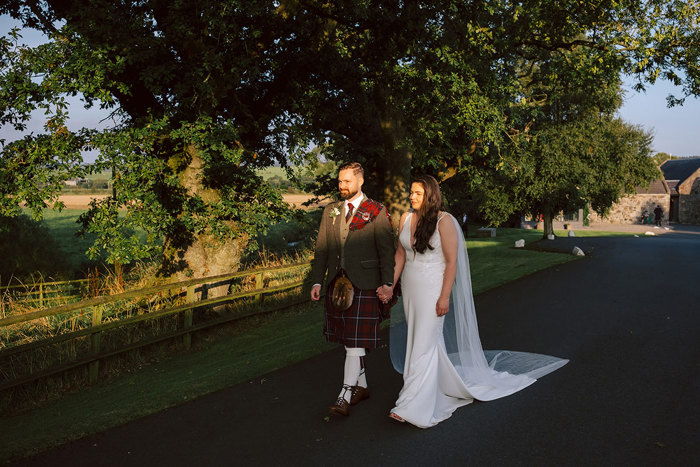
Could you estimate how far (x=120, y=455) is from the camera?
14.3 feet

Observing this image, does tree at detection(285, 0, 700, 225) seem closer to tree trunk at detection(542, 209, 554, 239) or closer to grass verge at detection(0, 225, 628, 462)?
grass verge at detection(0, 225, 628, 462)

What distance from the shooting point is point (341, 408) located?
16.1ft

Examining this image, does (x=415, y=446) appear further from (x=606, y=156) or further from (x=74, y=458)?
(x=606, y=156)

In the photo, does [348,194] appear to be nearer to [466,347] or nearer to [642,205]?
[466,347]

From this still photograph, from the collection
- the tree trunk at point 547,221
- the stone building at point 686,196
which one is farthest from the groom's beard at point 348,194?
the stone building at point 686,196

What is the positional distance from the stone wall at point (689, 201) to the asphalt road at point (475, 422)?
57.5 m

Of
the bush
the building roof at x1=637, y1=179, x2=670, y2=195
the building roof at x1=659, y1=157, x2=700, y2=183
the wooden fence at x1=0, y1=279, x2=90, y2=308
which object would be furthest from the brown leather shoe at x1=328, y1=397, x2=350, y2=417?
the building roof at x1=659, y1=157, x2=700, y2=183

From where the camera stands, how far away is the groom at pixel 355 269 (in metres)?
4.98

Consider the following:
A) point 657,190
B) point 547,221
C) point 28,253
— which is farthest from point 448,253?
point 657,190

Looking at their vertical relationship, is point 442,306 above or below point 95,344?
above

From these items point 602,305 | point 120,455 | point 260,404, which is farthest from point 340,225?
point 602,305

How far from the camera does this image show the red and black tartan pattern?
501cm

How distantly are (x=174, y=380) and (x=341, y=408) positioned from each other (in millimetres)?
3179

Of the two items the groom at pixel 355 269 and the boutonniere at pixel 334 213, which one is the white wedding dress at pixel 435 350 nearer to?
the groom at pixel 355 269
